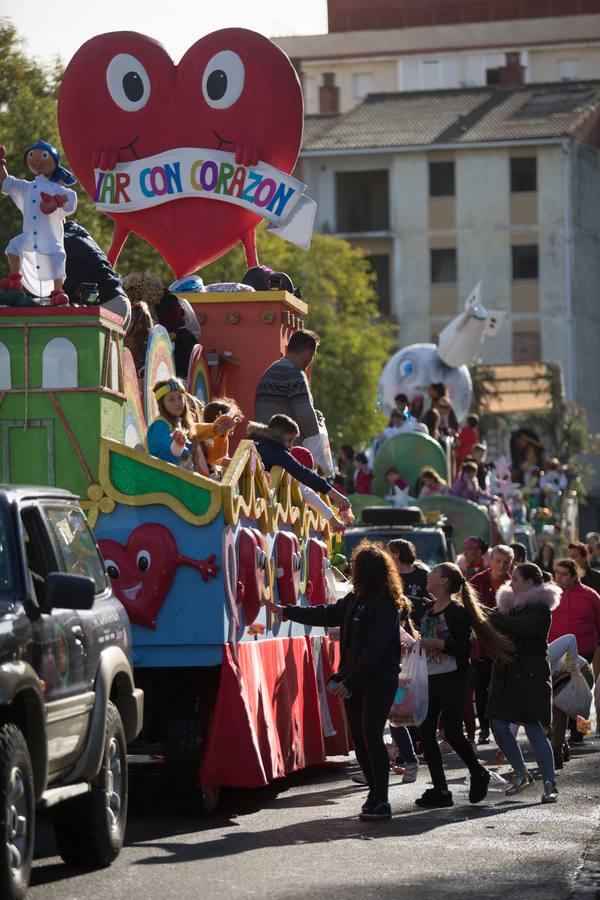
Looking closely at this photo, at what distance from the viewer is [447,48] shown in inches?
3440

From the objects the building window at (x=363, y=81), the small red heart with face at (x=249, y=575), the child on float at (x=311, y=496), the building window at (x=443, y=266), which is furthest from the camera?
the building window at (x=363, y=81)

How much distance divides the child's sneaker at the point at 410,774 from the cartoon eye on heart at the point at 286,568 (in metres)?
1.43

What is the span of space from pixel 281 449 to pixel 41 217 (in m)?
2.30

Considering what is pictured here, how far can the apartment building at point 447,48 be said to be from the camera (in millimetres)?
87062

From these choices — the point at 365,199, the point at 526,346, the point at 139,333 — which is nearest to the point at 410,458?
the point at 139,333

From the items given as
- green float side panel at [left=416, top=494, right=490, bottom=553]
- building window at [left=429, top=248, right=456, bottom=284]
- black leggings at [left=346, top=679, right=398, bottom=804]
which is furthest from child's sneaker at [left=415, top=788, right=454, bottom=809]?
building window at [left=429, top=248, right=456, bottom=284]

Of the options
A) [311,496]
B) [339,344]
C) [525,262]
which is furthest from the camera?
[525,262]

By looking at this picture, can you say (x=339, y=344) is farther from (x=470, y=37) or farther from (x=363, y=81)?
(x=363, y=81)

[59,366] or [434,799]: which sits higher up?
[59,366]

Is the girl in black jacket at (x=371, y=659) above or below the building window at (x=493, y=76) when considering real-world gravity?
below

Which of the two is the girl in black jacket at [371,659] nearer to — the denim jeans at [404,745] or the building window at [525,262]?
the denim jeans at [404,745]

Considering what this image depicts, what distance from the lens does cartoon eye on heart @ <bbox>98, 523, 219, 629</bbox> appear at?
1229 cm

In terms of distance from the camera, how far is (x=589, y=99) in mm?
73688

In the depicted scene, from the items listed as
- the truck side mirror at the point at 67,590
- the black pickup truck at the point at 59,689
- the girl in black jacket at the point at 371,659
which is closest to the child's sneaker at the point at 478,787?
→ the girl in black jacket at the point at 371,659
